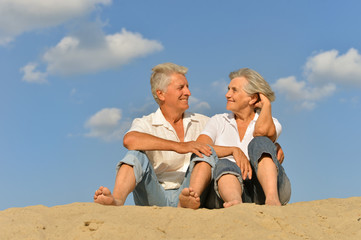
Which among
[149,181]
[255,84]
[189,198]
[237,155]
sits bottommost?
[189,198]

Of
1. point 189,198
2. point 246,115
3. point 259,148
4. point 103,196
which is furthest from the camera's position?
point 246,115

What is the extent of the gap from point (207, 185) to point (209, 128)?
682mm

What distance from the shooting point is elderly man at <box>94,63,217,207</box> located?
4.85 metres

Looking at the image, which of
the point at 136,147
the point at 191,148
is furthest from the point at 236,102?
the point at 136,147

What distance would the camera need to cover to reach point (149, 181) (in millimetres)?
5145

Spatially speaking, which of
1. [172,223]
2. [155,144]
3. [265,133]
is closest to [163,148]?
[155,144]

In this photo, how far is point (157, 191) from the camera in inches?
205

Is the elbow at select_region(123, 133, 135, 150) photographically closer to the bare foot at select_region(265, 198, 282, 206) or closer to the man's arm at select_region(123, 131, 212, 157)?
the man's arm at select_region(123, 131, 212, 157)

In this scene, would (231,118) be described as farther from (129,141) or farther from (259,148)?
(129,141)

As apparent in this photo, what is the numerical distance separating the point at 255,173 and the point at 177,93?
4.55 ft

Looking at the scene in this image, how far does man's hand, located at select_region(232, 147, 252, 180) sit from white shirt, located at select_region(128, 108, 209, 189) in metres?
0.91

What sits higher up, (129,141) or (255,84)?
(255,84)

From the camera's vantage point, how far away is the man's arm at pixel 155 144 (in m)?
4.74

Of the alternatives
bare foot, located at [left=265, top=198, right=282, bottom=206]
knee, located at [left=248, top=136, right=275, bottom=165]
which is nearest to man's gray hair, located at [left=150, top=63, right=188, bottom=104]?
knee, located at [left=248, top=136, right=275, bottom=165]
